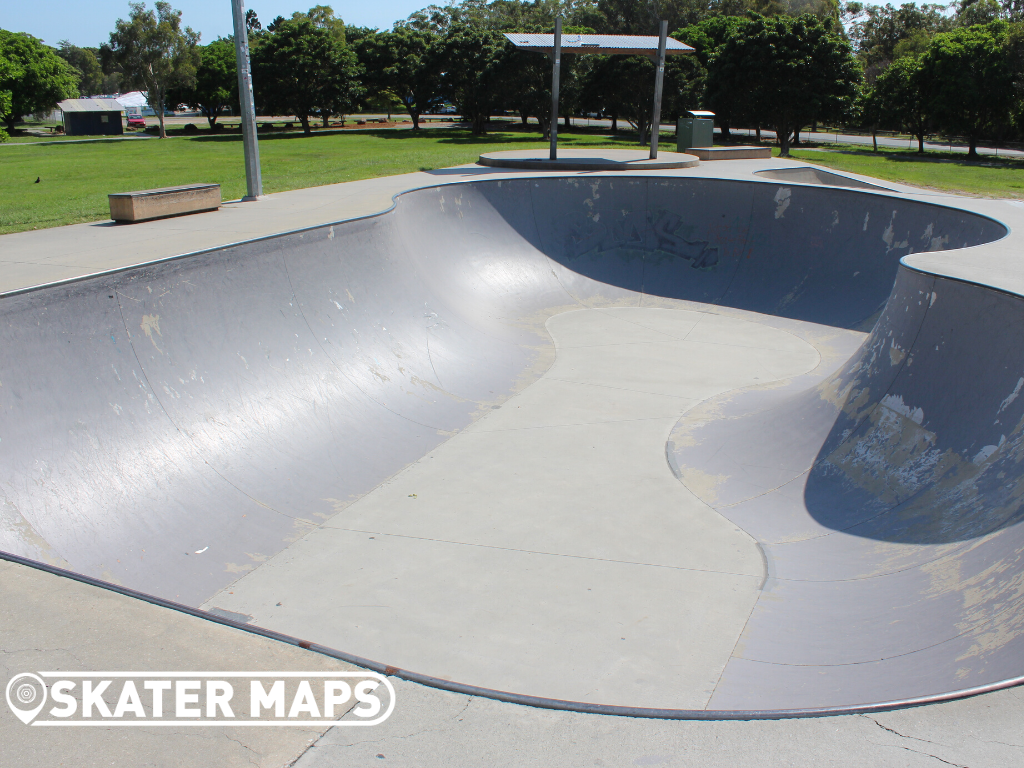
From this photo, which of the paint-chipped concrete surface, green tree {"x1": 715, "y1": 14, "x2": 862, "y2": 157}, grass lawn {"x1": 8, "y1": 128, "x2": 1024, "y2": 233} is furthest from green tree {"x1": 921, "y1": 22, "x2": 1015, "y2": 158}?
the paint-chipped concrete surface

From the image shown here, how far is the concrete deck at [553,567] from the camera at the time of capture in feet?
7.80

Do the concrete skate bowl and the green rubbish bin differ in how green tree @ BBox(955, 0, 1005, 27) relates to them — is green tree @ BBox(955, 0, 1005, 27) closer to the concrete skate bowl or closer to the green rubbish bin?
the green rubbish bin

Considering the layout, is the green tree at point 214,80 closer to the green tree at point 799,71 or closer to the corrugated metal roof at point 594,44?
the green tree at point 799,71

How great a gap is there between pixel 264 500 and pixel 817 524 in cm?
457

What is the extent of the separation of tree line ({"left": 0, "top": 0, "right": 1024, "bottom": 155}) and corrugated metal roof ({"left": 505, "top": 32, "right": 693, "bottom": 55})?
381 inches

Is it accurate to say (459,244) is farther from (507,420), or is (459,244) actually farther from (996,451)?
(996,451)

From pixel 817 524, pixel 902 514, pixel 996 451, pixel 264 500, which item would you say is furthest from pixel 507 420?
pixel 996 451

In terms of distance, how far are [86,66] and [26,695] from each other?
149 m

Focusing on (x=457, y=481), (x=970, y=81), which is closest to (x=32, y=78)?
(x=970, y=81)

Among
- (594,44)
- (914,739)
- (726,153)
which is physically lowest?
(914,739)

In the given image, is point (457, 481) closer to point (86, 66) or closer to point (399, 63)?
point (399, 63)

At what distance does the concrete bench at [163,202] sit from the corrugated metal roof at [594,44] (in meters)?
9.91

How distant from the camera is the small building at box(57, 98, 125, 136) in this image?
52.9 meters

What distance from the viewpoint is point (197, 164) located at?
77.9ft
